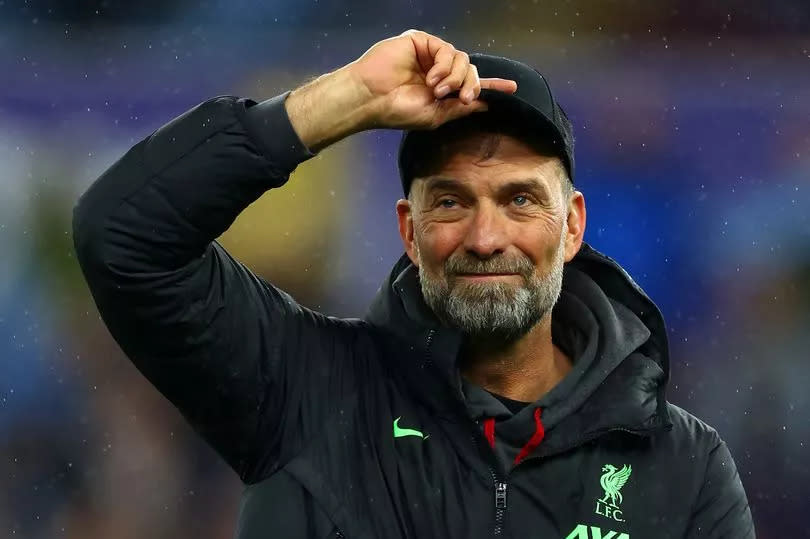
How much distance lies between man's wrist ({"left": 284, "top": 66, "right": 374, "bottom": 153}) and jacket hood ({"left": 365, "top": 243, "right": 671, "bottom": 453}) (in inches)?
19.8

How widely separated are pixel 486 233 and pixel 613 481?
548 millimetres

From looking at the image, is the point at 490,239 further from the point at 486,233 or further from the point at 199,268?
the point at 199,268

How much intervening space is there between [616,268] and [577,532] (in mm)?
647

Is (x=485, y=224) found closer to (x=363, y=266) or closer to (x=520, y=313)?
(x=520, y=313)

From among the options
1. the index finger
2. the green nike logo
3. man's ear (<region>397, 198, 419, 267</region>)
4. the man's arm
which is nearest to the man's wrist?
the man's arm

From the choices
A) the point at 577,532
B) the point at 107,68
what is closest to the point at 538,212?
the point at 577,532

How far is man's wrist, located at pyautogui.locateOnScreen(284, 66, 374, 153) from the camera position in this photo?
204cm

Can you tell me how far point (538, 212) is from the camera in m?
2.39

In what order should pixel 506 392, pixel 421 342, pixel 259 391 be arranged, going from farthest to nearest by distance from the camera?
pixel 506 392 → pixel 421 342 → pixel 259 391

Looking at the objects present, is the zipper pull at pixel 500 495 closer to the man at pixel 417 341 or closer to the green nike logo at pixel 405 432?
the man at pixel 417 341

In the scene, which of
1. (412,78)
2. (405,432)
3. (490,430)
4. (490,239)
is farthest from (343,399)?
(412,78)

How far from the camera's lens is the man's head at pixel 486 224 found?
232 centimetres

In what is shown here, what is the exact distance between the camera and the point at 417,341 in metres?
2.37

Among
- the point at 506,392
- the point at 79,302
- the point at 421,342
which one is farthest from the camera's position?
the point at 79,302
